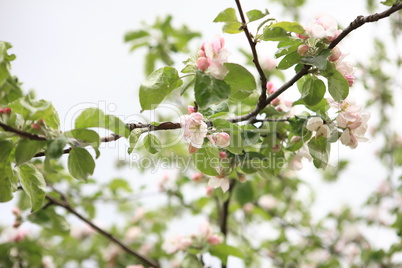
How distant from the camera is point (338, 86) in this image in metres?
0.78

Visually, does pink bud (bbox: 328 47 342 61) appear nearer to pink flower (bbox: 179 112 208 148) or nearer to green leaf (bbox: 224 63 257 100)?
green leaf (bbox: 224 63 257 100)

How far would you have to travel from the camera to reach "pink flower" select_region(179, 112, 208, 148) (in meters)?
0.73

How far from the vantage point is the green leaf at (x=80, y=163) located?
0.73 metres

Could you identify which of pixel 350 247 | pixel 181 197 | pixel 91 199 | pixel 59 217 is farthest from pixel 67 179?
pixel 350 247

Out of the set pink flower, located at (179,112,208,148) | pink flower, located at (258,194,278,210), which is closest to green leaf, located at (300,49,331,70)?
pink flower, located at (179,112,208,148)

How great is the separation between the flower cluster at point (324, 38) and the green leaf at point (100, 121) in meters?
0.37

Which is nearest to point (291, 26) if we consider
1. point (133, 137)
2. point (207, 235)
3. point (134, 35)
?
point (133, 137)

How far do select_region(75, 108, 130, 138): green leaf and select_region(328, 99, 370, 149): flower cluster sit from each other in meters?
0.43

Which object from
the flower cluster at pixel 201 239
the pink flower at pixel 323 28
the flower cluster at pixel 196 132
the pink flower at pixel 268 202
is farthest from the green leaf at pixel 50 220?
the pink flower at pixel 268 202

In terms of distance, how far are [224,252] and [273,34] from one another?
0.77 meters

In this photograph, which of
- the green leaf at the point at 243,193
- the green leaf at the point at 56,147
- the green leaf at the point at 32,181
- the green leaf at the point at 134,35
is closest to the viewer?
the green leaf at the point at 56,147

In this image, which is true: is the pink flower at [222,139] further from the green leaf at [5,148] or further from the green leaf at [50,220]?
the green leaf at [50,220]

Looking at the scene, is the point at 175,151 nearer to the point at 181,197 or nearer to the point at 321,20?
the point at 181,197

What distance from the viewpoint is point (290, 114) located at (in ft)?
3.14
